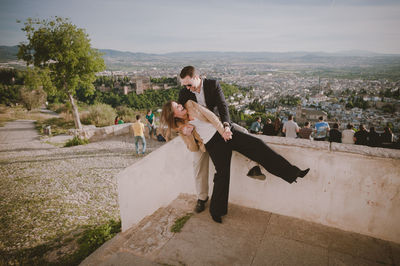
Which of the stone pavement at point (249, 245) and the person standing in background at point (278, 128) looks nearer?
the stone pavement at point (249, 245)

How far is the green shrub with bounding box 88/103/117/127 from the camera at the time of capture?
15399 mm

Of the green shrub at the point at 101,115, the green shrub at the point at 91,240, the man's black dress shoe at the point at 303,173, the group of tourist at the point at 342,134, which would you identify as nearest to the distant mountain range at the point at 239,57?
the green shrub at the point at 101,115

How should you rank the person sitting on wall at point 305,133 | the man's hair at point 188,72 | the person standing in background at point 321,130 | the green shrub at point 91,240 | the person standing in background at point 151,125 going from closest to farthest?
the man's hair at point 188,72 < the green shrub at point 91,240 < the person sitting on wall at point 305,133 < the person standing in background at point 321,130 < the person standing in background at point 151,125

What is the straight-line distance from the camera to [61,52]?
496 inches

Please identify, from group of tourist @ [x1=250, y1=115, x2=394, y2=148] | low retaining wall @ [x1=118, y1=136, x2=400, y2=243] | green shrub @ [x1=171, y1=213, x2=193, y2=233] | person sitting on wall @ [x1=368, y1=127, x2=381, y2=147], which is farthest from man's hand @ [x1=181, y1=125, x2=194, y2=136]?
person sitting on wall @ [x1=368, y1=127, x2=381, y2=147]

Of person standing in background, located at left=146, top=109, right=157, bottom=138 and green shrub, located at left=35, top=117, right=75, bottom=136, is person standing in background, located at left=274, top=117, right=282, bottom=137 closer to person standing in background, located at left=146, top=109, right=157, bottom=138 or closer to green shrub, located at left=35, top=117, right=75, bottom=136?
person standing in background, located at left=146, top=109, right=157, bottom=138

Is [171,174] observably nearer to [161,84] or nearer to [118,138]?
[118,138]

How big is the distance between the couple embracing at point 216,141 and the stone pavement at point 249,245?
25 centimetres

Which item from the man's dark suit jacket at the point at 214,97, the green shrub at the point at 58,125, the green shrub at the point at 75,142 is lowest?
the green shrub at the point at 58,125

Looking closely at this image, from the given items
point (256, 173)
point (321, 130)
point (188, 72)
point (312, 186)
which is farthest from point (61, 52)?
point (312, 186)

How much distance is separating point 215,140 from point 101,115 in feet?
50.5

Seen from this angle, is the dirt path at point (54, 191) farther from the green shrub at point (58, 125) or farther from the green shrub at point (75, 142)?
the green shrub at point (58, 125)

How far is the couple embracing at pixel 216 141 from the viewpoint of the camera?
7.13ft

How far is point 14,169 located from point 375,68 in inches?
1464
